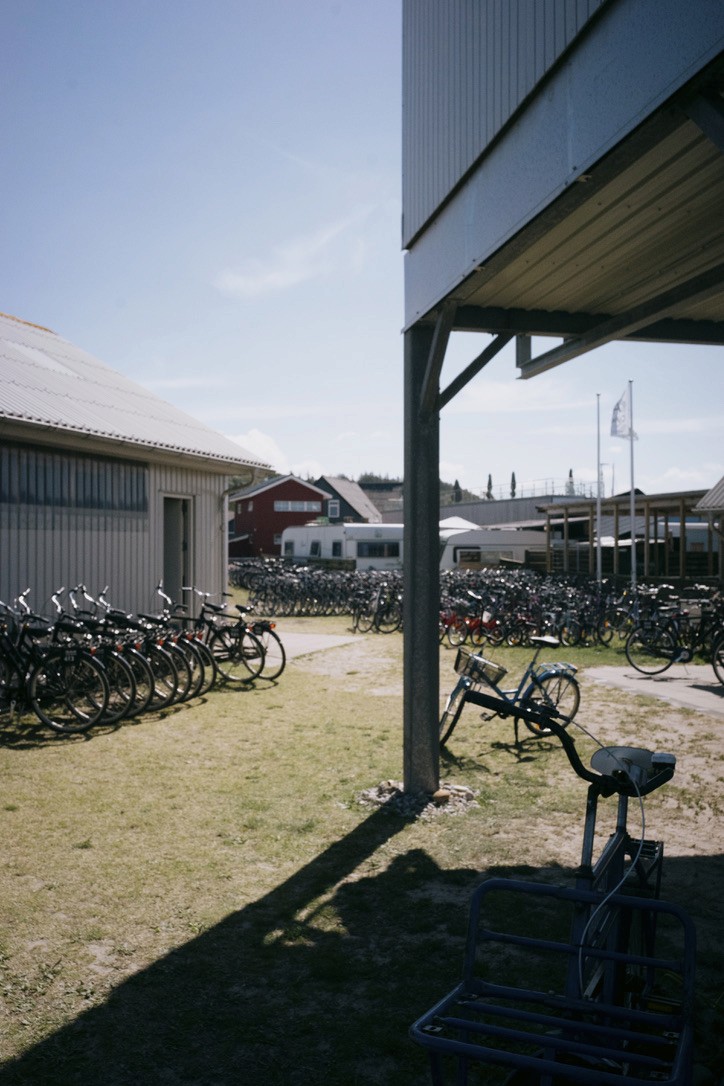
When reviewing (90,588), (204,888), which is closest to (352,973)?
(204,888)

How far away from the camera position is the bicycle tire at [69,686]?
7.83 m

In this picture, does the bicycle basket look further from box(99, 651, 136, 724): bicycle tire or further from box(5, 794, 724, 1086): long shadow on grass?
box(99, 651, 136, 724): bicycle tire

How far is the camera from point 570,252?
4633mm

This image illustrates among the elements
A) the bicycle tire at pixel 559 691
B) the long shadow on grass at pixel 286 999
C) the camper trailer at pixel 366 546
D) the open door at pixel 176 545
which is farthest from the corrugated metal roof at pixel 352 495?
the long shadow on grass at pixel 286 999

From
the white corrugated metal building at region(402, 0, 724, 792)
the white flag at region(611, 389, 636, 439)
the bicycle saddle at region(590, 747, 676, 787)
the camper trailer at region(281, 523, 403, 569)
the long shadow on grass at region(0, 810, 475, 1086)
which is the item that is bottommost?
the long shadow on grass at region(0, 810, 475, 1086)

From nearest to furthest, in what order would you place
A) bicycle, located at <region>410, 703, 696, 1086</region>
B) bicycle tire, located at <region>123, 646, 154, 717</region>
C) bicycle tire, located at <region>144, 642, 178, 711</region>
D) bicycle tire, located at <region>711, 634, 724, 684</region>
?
bicycle, located at <region>410, 703, 696, 1086</region> < bicycle tire, located at <region>123, 646, 154, 717</region> < bicycle tire, located at <region>144, 642, 178, 711</region> < bicycle tire, located at <region>711, 634, 724, 684</region>

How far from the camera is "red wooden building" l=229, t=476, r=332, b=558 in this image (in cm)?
4491

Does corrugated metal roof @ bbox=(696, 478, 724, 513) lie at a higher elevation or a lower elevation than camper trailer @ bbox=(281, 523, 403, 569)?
higher

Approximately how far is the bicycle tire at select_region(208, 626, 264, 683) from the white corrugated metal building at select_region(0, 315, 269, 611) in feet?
3.86

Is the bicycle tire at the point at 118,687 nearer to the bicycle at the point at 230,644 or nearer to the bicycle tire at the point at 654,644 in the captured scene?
the bicycle at the point at 230,644

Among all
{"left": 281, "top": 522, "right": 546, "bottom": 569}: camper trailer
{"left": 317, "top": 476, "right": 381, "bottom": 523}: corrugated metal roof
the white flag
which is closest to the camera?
the white flag

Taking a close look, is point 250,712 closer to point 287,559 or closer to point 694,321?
point 694,321

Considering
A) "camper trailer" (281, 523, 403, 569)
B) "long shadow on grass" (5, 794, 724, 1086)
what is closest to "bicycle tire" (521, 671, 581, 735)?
"long shadow on grass" (5, 794, 724, 1086)

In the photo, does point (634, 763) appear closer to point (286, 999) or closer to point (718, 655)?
point (286, 999)
